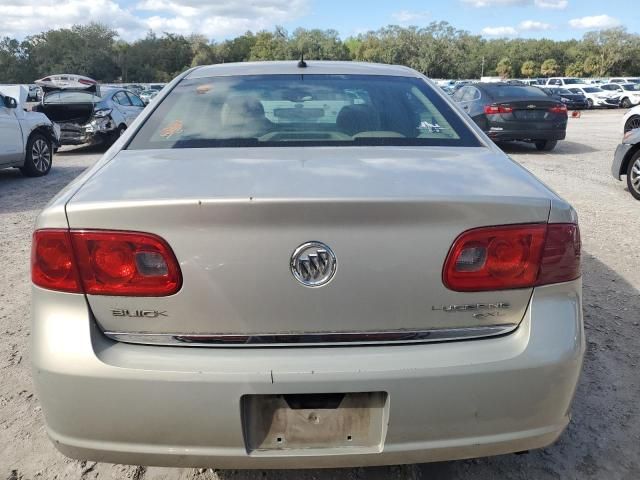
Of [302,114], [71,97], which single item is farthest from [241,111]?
[71,97]

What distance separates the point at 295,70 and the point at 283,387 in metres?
1.96

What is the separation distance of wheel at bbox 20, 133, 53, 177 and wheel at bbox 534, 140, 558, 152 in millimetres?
10242

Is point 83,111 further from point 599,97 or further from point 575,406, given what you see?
point 599,97

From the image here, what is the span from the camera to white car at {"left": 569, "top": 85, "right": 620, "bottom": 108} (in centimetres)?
3478

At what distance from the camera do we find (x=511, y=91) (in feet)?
41.9

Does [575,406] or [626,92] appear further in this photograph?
[626,92]

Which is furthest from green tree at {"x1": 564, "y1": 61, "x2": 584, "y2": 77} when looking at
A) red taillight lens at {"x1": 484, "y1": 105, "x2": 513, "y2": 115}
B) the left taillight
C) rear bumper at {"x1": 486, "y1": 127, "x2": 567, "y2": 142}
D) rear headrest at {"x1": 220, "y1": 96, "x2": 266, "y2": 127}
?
the left taillight

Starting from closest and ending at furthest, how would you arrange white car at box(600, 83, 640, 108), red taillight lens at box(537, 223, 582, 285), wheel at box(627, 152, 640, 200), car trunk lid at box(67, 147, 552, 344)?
car trunk lid at box(67, 147, 552, 344)
red taillight lens at box(537, 223, 582, 285)
wheel at box(627, 152, 640, 200)
white car at box(600, 83, 640, 108)

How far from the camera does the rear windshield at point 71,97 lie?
12.9 m

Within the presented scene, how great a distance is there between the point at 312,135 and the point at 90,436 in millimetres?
1420

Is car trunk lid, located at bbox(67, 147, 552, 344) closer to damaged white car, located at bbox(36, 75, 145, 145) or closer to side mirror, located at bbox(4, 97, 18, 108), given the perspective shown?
side mirror, located at bbox(4, 97, 18, 108)


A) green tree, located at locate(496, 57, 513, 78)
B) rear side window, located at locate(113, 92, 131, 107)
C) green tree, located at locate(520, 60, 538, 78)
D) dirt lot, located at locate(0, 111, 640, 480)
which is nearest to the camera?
dirt lot, located at locate(0, 111, 640, 480)

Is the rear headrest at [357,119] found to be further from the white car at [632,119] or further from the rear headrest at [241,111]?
the white car at [632,119]

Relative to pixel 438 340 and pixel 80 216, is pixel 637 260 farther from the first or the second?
pixel 80 216
